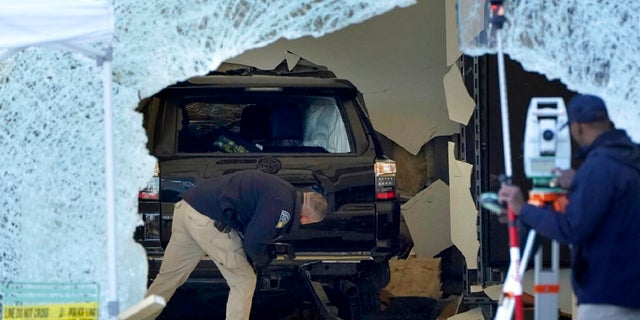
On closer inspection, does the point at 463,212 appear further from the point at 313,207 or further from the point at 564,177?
the point at 564,177

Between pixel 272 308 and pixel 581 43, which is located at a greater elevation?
pixel 581 43

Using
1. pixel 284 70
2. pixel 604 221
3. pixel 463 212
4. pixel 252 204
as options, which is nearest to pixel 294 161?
pixel 252 204

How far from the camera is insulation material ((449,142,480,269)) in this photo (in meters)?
7.88

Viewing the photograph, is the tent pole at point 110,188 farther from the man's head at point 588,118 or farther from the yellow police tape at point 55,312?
the man's head at point 588,118

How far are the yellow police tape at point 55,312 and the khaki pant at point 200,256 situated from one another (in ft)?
5.70

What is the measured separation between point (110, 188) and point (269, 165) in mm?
2579

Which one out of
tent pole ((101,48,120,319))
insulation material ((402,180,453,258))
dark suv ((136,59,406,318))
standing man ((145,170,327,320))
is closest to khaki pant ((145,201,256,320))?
standing man ((145,170,327,320))

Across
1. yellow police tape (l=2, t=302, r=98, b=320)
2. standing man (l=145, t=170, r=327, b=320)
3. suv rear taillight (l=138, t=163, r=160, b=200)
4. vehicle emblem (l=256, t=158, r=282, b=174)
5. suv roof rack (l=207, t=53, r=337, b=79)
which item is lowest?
yellow police tape (l=2, t=302, r=98, b=320)

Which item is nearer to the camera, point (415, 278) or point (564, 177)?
point (564, 177)

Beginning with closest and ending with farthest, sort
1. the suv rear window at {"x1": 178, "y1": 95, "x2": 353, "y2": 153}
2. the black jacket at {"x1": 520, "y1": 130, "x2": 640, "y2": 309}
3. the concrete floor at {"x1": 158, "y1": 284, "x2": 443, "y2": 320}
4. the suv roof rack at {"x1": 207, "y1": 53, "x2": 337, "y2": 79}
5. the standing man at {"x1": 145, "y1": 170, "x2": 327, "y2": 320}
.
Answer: the black jacket at {"x1": 520, "y1": 130, "x2": 640, "y2": 309} → the standing man at {"x1": 145, "y1": 170, "x2": 327, "y2": 320} → the suv rear window at {"x1": 178, "y1": 95, "x2": 353, "y2": 153} → the concrete floor at {"x1": 158, "y1": 284, "x2": 443, "y2": 320} → the suv roof rack at {"x1": 207, "y1": 53, "x2": 337, "y2": 79}

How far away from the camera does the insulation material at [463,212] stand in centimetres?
788

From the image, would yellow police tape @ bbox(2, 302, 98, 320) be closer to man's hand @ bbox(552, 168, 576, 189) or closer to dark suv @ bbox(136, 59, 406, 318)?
dark suv @ bbox(136, 59, 406, 318)

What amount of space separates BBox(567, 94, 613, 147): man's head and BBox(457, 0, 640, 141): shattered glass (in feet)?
1.45

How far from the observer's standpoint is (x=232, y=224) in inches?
273
